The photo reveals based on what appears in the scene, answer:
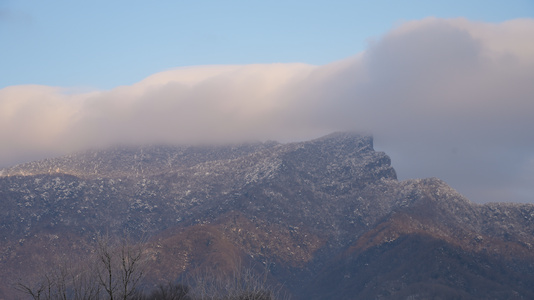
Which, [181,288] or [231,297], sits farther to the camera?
[181,288]

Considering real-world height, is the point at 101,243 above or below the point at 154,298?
above

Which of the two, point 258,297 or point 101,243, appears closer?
point 101,243

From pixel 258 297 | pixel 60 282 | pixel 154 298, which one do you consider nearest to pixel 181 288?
pixel 154 298

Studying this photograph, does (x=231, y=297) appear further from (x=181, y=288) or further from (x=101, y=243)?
(x=181, y=288)

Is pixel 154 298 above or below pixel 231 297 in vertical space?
below

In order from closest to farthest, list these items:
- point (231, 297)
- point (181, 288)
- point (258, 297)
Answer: point (231, 297) → point (258, 297) → point (181, 288)

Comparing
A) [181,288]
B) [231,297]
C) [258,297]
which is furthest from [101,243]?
[181,288]

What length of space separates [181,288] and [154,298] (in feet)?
42.5

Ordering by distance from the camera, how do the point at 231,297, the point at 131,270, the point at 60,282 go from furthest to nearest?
the point at 231,297 → the point at 60,282 → the point at 131,270

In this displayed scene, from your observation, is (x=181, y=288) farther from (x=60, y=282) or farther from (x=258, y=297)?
(x=60, y=282)

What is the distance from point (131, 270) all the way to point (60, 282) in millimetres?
14728

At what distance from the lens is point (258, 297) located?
135 meters

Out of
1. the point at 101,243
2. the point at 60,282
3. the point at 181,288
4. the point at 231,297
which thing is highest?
the point at 101,243

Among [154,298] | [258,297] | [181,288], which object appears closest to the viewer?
[258,297]
